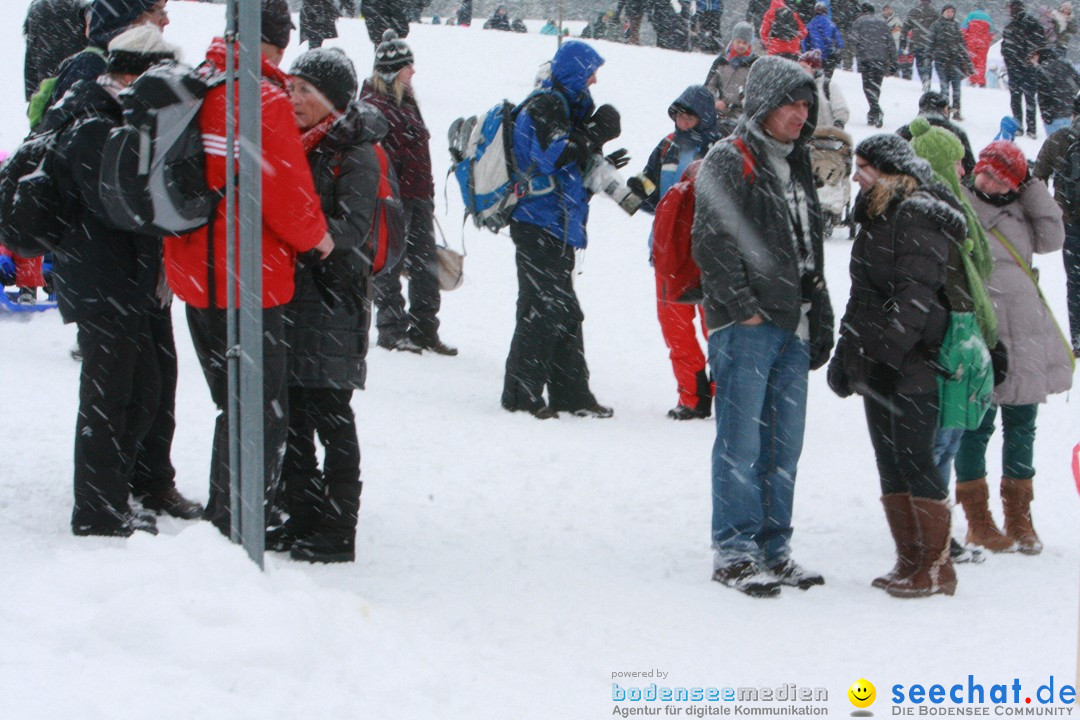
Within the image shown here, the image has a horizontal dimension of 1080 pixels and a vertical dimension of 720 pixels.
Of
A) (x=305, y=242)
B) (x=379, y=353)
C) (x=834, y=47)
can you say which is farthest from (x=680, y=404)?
(x=834, y=47)

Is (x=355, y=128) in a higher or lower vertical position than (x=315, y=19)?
lower

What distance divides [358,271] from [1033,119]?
1880cm

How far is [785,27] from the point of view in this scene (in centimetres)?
1808

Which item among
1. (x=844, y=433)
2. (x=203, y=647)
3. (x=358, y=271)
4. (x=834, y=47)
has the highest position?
(x=834, y=47)

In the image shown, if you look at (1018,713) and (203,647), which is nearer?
(203,647)

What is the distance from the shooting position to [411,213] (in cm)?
885

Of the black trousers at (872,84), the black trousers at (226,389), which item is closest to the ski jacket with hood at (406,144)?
the black trousers at (226,389)

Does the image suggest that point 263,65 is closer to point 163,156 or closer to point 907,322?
point 163,156

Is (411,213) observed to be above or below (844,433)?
above

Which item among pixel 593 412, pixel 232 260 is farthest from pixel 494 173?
pixel 232 260

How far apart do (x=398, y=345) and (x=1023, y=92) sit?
50.3ft

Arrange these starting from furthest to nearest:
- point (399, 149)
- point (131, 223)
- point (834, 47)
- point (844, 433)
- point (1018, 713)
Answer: point (834, 47)
point (399, 149)
point (844, 433)
point (131, 223)
point (1018, 713)

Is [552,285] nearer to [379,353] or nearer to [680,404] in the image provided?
[680,404]

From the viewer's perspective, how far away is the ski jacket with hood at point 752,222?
4.82 metres
